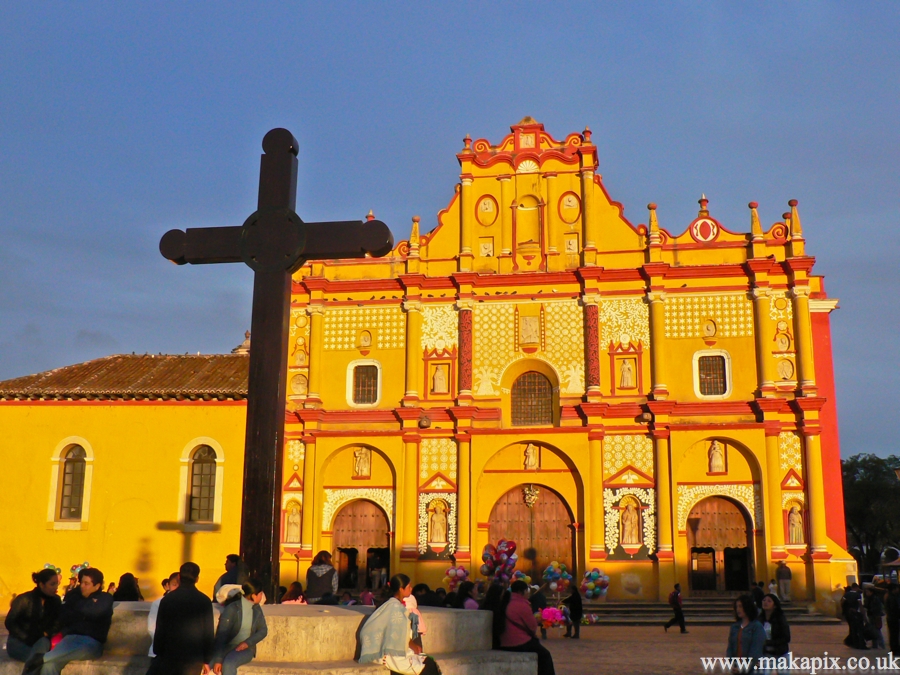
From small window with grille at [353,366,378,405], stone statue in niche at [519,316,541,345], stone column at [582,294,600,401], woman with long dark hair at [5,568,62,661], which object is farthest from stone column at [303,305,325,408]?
woman with long dark hair at [5,568,62,661]

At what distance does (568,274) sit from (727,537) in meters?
8.82

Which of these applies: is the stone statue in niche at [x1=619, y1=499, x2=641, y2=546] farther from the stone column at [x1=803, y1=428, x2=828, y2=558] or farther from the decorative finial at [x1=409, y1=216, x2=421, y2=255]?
the decorative finial at [x1=409, y1=216, x2=421, y2=255]

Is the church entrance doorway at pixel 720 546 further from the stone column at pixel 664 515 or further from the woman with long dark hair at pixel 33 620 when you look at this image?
the woman with long dark hair at pixel 33 620

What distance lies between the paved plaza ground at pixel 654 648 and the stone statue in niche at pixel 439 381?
829cm

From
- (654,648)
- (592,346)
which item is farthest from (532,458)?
(654,648)

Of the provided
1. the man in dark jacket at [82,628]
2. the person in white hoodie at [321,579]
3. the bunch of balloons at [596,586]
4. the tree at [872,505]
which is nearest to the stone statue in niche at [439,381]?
the bunch of balloons at [596,586]

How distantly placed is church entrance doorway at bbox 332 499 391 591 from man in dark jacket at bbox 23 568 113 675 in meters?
20.4

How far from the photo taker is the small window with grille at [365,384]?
29.0 metres

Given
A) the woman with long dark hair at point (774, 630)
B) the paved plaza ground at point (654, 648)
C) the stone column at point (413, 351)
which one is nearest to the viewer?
the woman with long dark hair at point (774, 630)

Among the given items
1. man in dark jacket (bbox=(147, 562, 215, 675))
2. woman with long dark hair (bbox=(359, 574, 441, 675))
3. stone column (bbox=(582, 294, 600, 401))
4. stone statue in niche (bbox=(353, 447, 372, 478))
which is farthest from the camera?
stone statue in niche (bbox=(353, 447, 372, 478))

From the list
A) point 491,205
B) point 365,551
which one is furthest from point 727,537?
point 491,205

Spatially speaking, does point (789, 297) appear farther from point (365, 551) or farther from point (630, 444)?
point (365, 551)

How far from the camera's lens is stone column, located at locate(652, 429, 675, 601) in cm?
2562

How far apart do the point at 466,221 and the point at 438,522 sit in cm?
938
